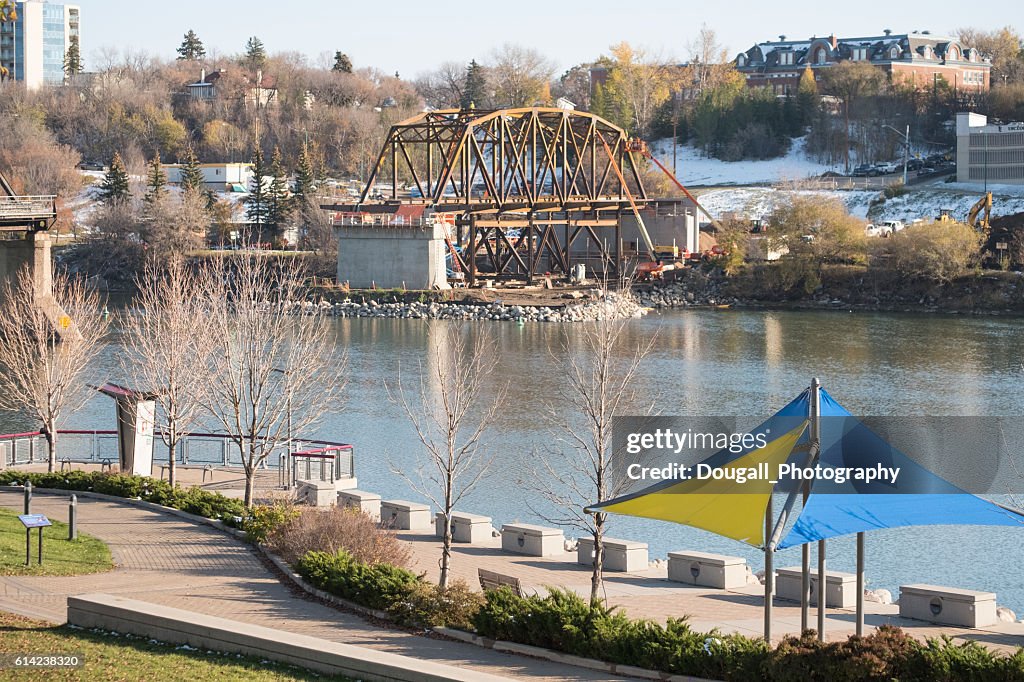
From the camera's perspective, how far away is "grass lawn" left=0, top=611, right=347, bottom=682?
582 inches

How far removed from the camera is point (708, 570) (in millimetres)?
22344

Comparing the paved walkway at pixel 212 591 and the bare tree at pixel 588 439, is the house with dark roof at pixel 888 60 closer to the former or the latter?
the bare tree at pixel 588 439

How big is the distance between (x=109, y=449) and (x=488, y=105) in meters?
145

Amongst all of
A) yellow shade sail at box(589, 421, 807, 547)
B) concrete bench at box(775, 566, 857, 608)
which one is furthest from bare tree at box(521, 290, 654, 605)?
concrete bench at box(775, 566, 857, 608)

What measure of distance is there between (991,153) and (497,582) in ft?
363

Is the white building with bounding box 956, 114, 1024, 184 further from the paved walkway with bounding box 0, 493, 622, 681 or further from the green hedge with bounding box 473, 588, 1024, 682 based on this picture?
the green hedge with bounding box 473, 588, 1024, 682

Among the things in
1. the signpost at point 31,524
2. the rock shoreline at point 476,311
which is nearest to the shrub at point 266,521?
the signpost at point 31,524

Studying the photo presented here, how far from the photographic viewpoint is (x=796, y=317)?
283 feet

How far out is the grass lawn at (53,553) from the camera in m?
20.7

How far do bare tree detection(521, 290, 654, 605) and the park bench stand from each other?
1.04 meters

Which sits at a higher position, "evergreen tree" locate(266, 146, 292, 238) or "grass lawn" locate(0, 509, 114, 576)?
"evergreen tree" locate(266, 146, 292, 238)

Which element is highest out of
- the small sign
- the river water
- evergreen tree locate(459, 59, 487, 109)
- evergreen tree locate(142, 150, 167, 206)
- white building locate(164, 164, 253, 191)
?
evergreen tree locate(459, 59, 487, 109)

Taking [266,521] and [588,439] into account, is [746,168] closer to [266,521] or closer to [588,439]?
[588,439]

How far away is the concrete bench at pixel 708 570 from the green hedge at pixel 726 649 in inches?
211
